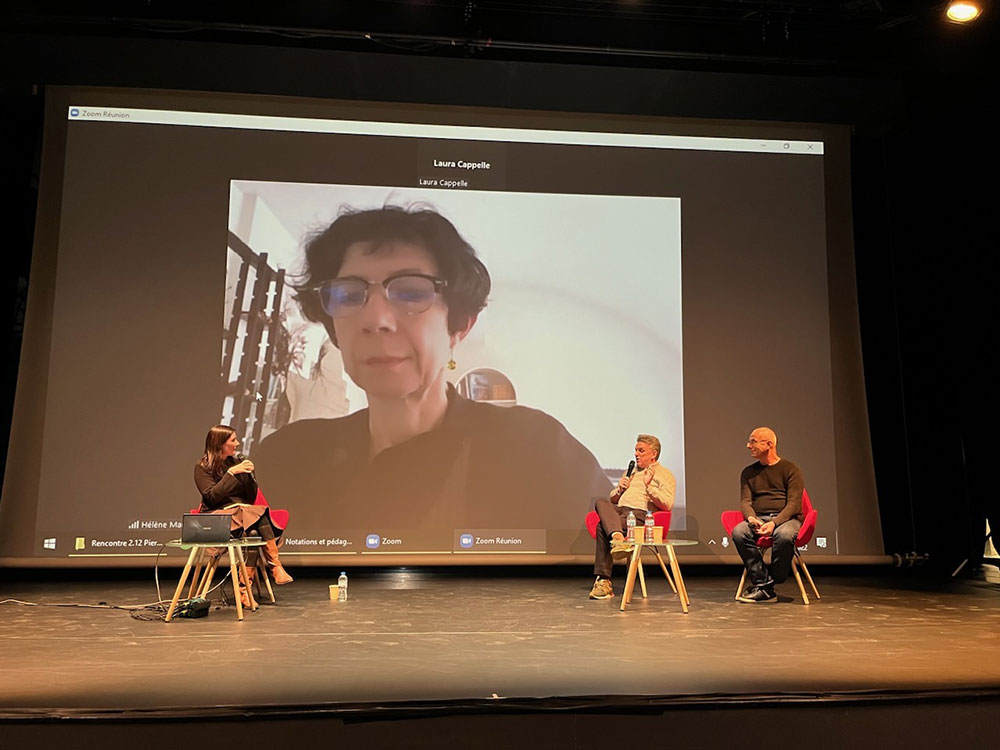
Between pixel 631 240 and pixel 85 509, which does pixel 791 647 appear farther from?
pixel 85 509

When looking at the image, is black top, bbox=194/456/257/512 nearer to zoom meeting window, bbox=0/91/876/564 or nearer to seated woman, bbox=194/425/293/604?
seated woman, bbox=194/425/293/604

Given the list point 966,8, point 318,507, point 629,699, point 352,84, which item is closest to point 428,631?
point 629,699

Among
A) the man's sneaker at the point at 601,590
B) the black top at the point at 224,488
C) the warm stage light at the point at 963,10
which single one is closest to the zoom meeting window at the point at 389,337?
the man's sneaker at the point at 601,590

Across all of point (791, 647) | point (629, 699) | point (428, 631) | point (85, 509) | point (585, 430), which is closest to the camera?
point (629, 699)

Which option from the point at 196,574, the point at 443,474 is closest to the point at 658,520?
the point at 443,474

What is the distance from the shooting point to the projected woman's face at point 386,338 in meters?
5.53

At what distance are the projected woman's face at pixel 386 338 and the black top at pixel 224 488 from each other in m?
1.36

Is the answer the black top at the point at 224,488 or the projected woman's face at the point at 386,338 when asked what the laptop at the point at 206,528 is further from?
the projected woman's face at the point at 386,338

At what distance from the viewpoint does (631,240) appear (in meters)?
5.86

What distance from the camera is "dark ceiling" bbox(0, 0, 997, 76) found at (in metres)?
A: 5.49

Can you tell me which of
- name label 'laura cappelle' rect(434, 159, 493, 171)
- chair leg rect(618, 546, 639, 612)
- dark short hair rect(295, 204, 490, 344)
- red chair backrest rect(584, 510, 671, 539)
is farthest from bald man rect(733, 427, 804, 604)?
name label 'laura cappelle' rect(434, 159, 493, 171)

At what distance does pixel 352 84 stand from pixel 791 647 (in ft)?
15.1

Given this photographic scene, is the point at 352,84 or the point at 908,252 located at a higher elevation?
the point at 352,84

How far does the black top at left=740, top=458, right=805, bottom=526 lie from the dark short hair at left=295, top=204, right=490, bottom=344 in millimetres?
2144
